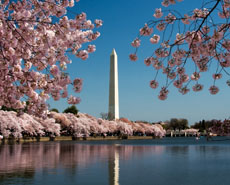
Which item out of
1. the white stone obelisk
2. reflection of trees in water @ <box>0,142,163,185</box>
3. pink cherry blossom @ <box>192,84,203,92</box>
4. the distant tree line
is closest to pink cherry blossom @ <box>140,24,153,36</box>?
pink cherry blossom @ <box>192,84,203,92</box>

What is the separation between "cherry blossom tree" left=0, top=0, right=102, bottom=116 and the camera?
23.8ft

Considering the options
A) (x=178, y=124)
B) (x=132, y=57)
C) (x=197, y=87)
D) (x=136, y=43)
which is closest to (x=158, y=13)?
(x=136, y=43)

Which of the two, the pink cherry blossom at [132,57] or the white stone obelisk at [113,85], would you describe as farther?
the white stone obelisk at [113,85]

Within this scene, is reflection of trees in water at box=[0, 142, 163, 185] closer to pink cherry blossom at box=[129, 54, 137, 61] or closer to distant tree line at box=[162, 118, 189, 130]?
pink cherry blossom at box=[129, 54, 137, 61]

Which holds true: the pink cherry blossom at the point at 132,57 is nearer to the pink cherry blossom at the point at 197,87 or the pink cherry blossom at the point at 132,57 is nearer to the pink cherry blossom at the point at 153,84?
the pink cherry blossom at the point at 153,84

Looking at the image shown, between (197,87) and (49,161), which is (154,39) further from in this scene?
(49,161)

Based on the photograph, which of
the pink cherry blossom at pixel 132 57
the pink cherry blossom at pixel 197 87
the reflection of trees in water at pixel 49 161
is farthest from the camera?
the reflection of trees in water at pixel 49 161

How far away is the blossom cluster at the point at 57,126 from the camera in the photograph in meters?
52.1

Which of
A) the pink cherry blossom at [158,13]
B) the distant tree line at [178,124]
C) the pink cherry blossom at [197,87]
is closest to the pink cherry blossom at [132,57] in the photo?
the pink cherry blossom at [158,13]

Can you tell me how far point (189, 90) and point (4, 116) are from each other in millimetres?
47891

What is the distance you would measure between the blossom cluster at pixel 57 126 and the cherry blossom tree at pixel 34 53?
125ft

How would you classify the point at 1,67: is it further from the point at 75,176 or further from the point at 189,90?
the point at 75,176

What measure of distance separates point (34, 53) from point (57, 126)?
61730 millimetres

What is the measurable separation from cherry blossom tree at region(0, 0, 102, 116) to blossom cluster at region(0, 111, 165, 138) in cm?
3821
